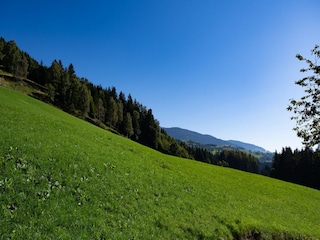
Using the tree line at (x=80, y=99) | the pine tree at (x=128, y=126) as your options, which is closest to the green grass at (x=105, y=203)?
the tree line at (x=80, y=99)

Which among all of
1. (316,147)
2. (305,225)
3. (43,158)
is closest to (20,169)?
(43,158)

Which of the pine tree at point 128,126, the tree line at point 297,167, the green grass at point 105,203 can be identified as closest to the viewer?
the green grass at point 105,203

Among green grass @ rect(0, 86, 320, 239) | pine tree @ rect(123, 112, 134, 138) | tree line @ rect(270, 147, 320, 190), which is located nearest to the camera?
green grass @ rect(0, 86, 320, 239)

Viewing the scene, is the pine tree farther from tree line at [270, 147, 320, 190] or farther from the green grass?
the green grass

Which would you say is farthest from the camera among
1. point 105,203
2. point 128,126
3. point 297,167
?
point 128,126

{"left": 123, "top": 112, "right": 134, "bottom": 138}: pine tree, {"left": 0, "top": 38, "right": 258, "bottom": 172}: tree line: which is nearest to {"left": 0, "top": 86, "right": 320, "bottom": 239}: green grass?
{"left": 0, "top": 38, "right": 258, "bottom": 172}: tree line

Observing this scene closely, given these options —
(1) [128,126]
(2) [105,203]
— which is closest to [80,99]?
(1) [128,126]

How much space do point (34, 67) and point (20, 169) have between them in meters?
152

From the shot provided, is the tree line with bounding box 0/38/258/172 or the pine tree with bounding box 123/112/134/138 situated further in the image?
the pine tree with bounding box 123/112/134/138

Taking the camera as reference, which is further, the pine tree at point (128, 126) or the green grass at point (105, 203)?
the pine tree at point (128, 126)

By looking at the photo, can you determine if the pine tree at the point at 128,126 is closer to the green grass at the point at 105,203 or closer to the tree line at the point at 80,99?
the tree line at the point at 80,99

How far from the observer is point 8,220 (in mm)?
10227

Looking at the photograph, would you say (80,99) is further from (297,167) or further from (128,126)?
(297,167)

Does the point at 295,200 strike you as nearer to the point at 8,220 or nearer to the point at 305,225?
the point at 305,225
